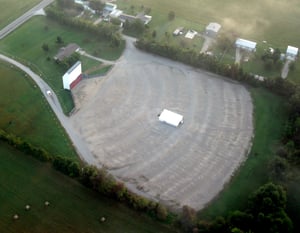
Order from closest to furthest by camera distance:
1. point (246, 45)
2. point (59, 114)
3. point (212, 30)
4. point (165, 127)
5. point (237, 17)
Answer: point (165, 127)
point (59, 114)
point (246, 45)
point (212, 30)
point (237, 17)

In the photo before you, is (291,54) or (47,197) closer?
(47,197)

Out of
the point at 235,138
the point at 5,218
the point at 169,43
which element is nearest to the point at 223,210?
the point at 235,138

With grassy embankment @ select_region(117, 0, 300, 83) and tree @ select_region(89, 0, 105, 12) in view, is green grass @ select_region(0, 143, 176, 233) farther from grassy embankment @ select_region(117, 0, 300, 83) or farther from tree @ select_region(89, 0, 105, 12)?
tree @ select_region(89, 0, 105, 12)

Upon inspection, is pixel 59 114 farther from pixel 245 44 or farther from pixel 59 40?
pixel 245 44

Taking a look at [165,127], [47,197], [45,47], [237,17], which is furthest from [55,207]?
[237,17]

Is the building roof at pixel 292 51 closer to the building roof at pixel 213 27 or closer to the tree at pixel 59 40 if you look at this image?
the building roof at pixel 213 27

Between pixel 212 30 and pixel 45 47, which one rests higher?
pixel 212 30

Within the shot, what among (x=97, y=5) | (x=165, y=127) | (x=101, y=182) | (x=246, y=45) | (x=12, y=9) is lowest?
(x=165, y=127)
